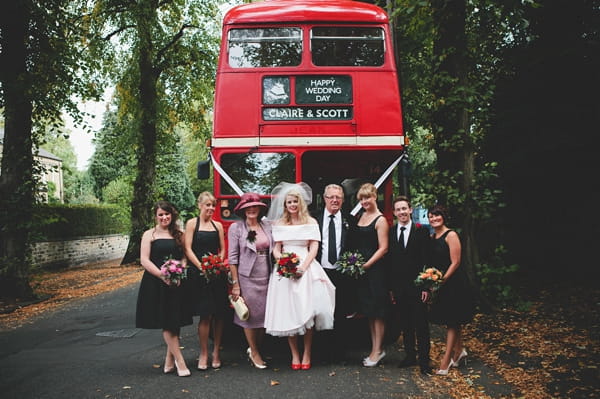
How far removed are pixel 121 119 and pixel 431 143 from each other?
Answer: 52.5 feet

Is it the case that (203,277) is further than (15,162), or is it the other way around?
(15,162)

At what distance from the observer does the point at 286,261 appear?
5.21 metres

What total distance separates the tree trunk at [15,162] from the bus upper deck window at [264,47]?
5.89 m

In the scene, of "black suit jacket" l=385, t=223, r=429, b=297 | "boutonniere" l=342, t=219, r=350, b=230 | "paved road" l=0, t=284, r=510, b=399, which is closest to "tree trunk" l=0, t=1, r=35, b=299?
"paved road" l=0, t=284, r=510, b=399

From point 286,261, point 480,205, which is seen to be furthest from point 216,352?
point 480,205

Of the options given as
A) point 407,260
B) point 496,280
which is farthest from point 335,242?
point 496,280

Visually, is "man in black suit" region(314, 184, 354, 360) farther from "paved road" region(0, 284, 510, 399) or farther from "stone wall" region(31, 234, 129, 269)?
"stone wall" region(31, 234, 129, 269)

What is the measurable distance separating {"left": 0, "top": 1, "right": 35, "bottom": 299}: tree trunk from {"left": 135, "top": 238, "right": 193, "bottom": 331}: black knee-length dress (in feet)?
23.3

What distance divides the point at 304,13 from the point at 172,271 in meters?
4.22

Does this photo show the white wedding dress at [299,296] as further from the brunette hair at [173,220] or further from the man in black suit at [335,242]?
the brunette hair at [173,220]

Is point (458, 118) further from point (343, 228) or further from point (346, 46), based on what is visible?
point (343, 228)

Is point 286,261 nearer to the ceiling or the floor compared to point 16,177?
nearer to the floor

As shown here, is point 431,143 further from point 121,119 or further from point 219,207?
point 121,119

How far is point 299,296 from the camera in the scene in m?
5.33
